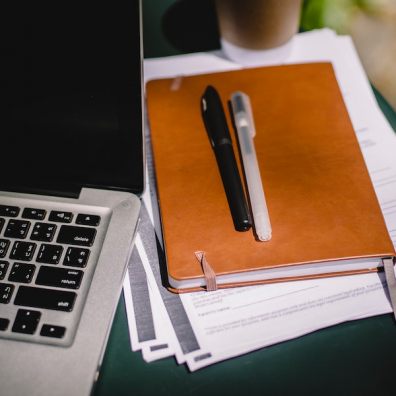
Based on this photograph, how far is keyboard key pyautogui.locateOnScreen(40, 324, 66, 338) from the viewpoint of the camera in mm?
437

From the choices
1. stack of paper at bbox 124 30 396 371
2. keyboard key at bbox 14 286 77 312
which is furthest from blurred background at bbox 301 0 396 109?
keyboard key at bbox 14 286 77 312

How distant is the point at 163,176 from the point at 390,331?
32cm

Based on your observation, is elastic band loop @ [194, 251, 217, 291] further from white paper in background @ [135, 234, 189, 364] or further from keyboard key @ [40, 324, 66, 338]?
keyboard key @ [40, 324, 66, 338]

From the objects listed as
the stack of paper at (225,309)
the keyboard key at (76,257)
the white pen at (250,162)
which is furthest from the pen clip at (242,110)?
the keyboard key at (76,257)

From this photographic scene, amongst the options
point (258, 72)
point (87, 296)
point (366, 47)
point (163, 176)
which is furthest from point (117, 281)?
point (366, 47)

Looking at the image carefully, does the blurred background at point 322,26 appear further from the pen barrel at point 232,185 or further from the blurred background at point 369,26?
the pen barrel at point 232,185

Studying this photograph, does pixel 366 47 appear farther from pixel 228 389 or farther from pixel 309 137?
pixel 228 389

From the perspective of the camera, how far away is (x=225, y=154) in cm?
56

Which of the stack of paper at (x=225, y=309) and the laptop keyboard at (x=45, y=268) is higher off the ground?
the laptop keyboard at (x=45, y=268)

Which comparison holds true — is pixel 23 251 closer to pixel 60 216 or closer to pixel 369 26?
pixel 60 216

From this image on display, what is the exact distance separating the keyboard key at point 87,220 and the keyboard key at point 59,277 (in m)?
0.06

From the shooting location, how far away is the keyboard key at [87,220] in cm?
50

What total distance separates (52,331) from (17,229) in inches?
4.8

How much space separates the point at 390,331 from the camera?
490mm
